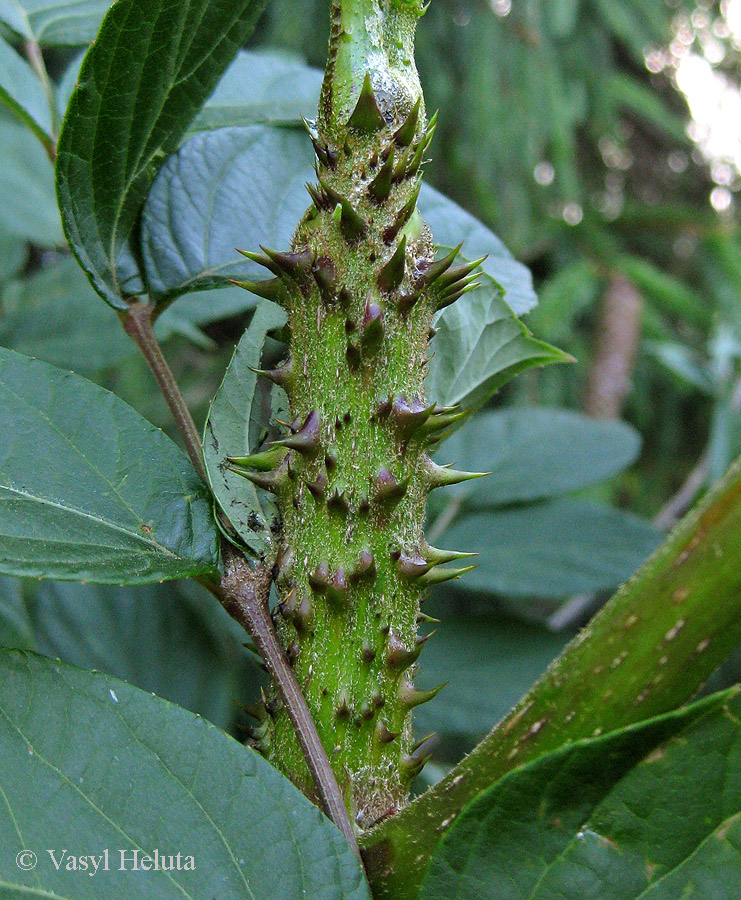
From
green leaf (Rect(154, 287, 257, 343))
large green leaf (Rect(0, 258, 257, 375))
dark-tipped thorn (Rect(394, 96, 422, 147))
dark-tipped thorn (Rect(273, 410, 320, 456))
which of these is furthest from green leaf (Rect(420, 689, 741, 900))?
large green leaf (Rect(0, 258, 257, 375))

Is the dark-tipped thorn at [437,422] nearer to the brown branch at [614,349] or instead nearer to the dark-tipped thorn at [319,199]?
the dark-tipped thorn at [319,199]

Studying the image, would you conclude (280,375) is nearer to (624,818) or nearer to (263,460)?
(263,460)

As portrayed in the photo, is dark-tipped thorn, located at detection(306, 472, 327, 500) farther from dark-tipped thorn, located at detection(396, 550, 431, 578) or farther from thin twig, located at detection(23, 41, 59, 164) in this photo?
thin twig, located at detection(23, 41, 59, 164)

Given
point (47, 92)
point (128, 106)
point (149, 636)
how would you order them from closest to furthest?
point (128, 106) < point (47, 92) < point (149, 636)

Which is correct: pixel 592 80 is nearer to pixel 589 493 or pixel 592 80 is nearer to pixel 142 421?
pixel 589 493

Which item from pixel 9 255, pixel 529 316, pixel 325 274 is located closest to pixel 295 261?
pixel 325 274

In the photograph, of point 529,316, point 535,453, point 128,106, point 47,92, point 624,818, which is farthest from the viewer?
point 529,316
